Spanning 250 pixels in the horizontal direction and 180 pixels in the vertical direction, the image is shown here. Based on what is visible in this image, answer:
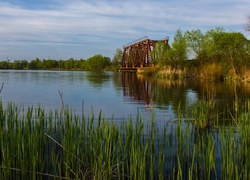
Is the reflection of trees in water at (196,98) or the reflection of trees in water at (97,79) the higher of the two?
the reflection of trees in water at (97,79)

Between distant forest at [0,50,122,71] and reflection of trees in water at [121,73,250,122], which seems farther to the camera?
distant forest at [0,50,122,71]

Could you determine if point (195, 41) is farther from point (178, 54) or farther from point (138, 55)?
point (138, 55)

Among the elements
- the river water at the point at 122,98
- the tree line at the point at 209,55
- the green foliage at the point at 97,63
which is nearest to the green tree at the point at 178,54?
the tree line at the point at 209,55

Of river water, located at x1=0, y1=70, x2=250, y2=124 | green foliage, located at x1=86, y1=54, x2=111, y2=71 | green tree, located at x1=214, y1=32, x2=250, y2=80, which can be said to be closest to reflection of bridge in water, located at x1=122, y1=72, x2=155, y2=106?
river water, located at x1=0, y1=70, x2=250, y2=124

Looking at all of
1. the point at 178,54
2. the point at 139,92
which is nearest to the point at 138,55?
the point at 178,54

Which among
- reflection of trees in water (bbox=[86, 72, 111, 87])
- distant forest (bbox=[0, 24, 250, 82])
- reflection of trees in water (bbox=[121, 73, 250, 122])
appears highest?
distant forest (bbox=[0, 24, 250, 82])

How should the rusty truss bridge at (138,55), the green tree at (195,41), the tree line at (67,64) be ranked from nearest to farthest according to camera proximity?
1. the green tree at (195,41)
2. the rusty truss bridge at (138,55)
3. the tree line at (67,64)

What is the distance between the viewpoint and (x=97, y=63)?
139 metres

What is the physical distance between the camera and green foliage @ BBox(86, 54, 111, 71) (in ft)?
451

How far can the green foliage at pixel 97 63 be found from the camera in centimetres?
13749

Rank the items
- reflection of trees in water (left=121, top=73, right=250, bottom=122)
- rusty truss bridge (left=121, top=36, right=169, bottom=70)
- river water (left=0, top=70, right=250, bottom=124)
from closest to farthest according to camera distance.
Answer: reflection of trees in water (left=121, top=73, right=250, bottom=122), river water (left=0, top=70, right=250, bottom=124), rusty truss bridge (left=121, top=36, right=169, bottom=70)

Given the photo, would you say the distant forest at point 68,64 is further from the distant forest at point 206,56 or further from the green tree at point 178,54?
the green tree at point 178,54

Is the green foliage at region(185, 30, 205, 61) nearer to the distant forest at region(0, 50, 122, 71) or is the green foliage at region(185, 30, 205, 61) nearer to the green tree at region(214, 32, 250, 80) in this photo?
the green tree at region(214, 32, 250, 80)

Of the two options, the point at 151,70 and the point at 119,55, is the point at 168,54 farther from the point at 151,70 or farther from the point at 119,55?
the point at 119,55
